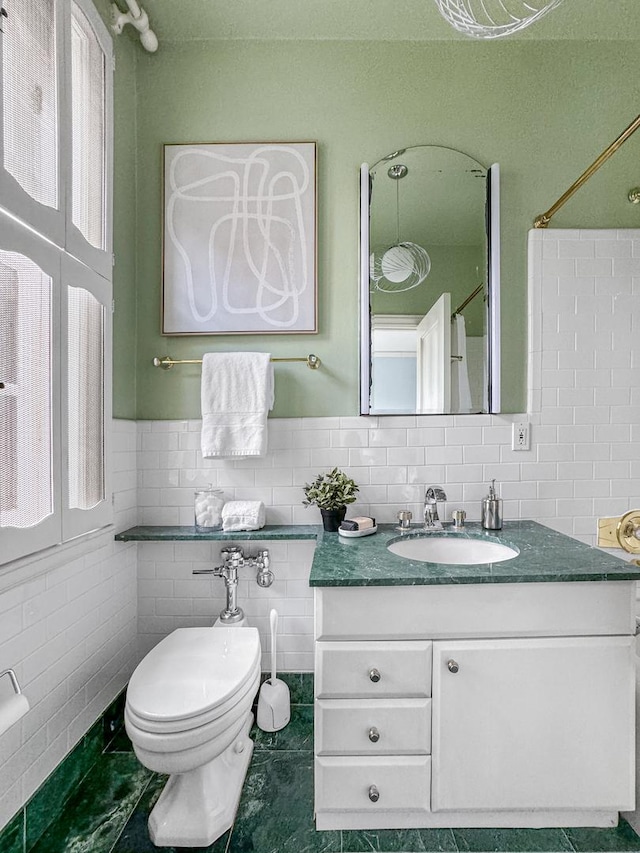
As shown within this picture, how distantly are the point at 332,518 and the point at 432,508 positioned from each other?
1.25 feet

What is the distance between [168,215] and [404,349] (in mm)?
1116

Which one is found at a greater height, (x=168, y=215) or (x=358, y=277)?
(x=168, y=215)

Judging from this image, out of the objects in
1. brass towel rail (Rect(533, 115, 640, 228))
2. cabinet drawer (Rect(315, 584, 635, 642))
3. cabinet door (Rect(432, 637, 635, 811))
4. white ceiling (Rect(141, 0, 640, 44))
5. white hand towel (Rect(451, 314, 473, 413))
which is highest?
white ceiling (Rect(141, 0, 640, 44))

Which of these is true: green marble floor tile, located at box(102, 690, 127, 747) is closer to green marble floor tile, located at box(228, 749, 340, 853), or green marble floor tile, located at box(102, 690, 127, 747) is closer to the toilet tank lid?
the toilet tank lid

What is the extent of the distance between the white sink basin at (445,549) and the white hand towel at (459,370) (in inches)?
20.6

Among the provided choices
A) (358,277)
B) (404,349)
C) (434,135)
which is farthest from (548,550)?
(434,135)

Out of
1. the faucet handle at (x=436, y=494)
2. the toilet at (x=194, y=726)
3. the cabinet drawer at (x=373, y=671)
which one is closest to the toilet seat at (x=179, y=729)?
the toilet at (x=194, y=726)

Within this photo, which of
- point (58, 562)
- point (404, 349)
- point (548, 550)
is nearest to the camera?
point (58, 562)

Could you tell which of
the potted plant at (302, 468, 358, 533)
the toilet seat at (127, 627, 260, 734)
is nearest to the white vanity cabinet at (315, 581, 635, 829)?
the toilet seat at (127, 627, 260, 734)

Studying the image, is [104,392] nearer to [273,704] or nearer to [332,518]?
[332,518]

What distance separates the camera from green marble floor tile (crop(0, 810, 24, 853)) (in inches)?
44.7

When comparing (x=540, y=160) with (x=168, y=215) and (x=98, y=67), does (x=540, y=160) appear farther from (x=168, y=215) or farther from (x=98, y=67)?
(x=98, y=67)

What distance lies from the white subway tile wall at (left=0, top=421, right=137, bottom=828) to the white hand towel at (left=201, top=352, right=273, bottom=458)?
349mm

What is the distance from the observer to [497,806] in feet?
4.12
